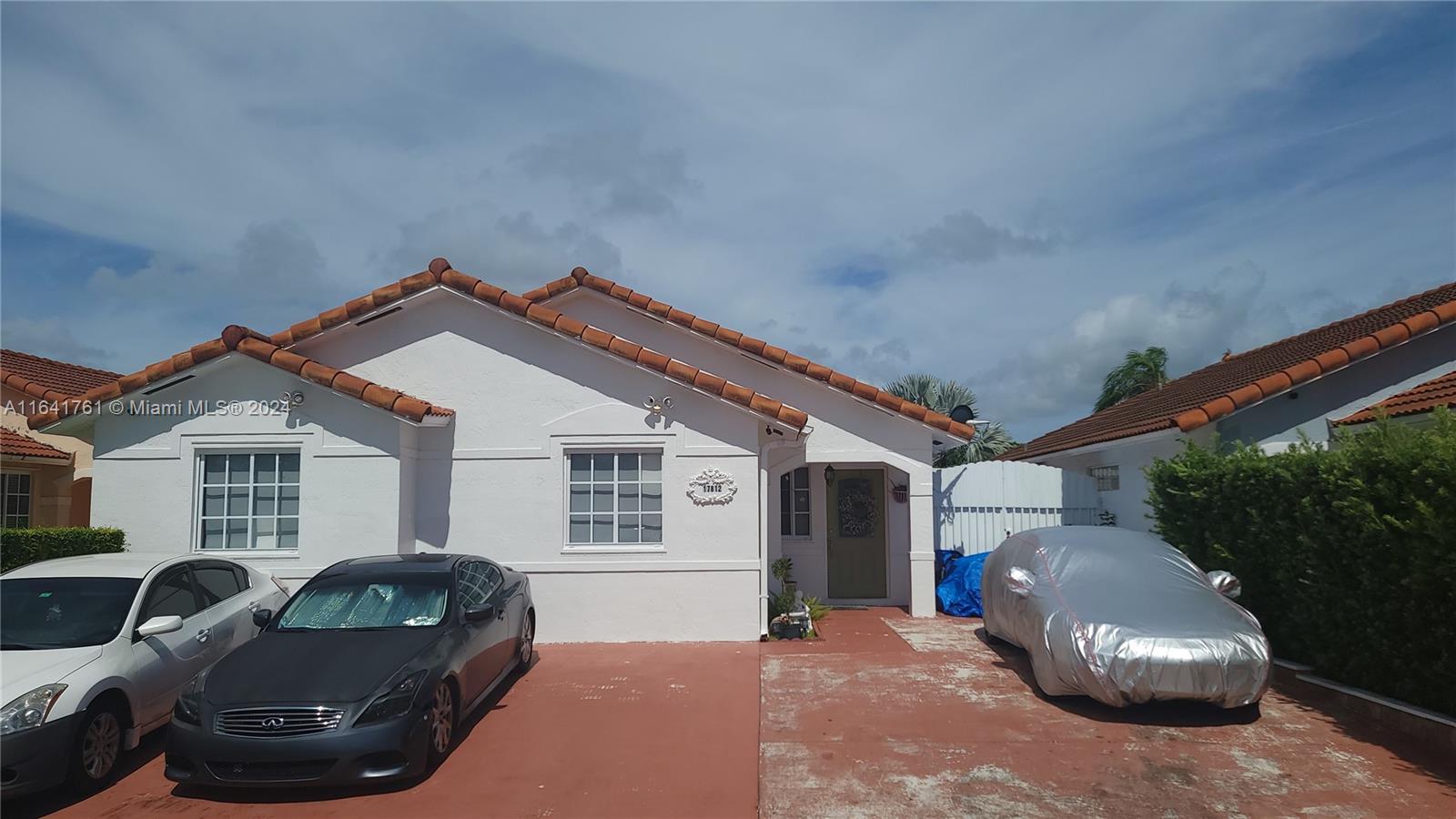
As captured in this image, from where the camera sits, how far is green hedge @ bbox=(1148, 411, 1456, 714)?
6.52 metres

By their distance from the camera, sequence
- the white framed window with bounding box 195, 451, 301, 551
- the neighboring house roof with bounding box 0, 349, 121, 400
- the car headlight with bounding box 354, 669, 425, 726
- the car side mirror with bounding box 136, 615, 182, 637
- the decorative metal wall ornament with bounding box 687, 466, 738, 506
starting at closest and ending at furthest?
1. the car headlight with bounding box 354, 669, 425, 726
2. the car side mirror with bounding box 136, 615, 182, 637
3. the white framed window with bounding box 195, 451, 301, 551
4. the decorative metal wall ornament with bounding box 687, 466, 738, 506
5. the neighboring house roof with bounding box 0, 349, 121, 400

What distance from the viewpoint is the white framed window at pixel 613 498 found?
1095 cm

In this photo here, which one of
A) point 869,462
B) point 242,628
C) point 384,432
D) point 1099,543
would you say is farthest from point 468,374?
point 1099,543

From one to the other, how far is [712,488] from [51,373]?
46.8 feet

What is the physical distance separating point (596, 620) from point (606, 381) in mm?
2924

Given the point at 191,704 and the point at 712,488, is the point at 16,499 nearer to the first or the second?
the point at 191,704

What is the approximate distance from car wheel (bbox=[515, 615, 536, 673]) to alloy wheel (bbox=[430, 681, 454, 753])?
7.46ft

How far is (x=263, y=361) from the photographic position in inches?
415

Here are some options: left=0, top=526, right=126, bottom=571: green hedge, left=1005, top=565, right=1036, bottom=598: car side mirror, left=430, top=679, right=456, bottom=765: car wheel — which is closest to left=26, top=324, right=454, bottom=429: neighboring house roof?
left=0, top=526, right=126, bottom=571: green hedge

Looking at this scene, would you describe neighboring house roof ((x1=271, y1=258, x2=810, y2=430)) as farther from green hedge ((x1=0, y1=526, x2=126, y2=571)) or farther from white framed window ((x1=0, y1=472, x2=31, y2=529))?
white framed window ((x1=0, y1=472, x2=31, y2=529))

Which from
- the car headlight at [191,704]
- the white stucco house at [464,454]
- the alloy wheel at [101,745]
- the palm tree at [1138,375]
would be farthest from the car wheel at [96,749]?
the palm tree at [1138,375]

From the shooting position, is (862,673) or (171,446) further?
(171,446)

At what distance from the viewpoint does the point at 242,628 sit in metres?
7.85

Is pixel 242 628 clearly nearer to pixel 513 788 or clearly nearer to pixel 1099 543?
pixel 513 788
